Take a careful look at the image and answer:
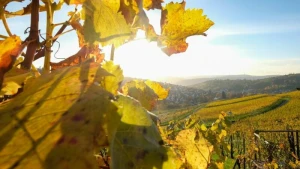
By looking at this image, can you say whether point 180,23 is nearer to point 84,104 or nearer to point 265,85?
point 84,104

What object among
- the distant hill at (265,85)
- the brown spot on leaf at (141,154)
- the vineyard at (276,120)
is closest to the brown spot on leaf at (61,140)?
the brown spot on leaf at (141,154)

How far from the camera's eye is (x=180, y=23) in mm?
631

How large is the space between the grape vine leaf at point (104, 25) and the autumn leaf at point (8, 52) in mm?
95

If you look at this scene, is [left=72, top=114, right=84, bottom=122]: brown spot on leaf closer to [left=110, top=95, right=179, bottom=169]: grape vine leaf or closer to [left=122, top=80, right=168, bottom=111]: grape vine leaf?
[left=110, top=95, right=179, bottom=169]: grape vine leaf

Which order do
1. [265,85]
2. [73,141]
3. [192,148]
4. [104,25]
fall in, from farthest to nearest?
[265,85], [192,148], [104,25], [73,141]

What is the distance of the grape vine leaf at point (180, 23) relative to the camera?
62 cm

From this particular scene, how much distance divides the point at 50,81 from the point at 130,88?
11.5 inches

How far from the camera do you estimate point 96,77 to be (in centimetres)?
34

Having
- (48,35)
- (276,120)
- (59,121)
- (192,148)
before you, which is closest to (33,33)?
(48,35)

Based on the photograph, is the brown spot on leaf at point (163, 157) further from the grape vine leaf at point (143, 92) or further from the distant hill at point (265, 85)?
the distant hill at point (265, 85)

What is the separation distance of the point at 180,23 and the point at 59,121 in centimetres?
40

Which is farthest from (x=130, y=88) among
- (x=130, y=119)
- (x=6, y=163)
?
(x=6, y=163)

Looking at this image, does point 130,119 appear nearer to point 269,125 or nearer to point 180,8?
point 180,8

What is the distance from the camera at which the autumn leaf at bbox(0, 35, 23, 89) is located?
359 millimetres
